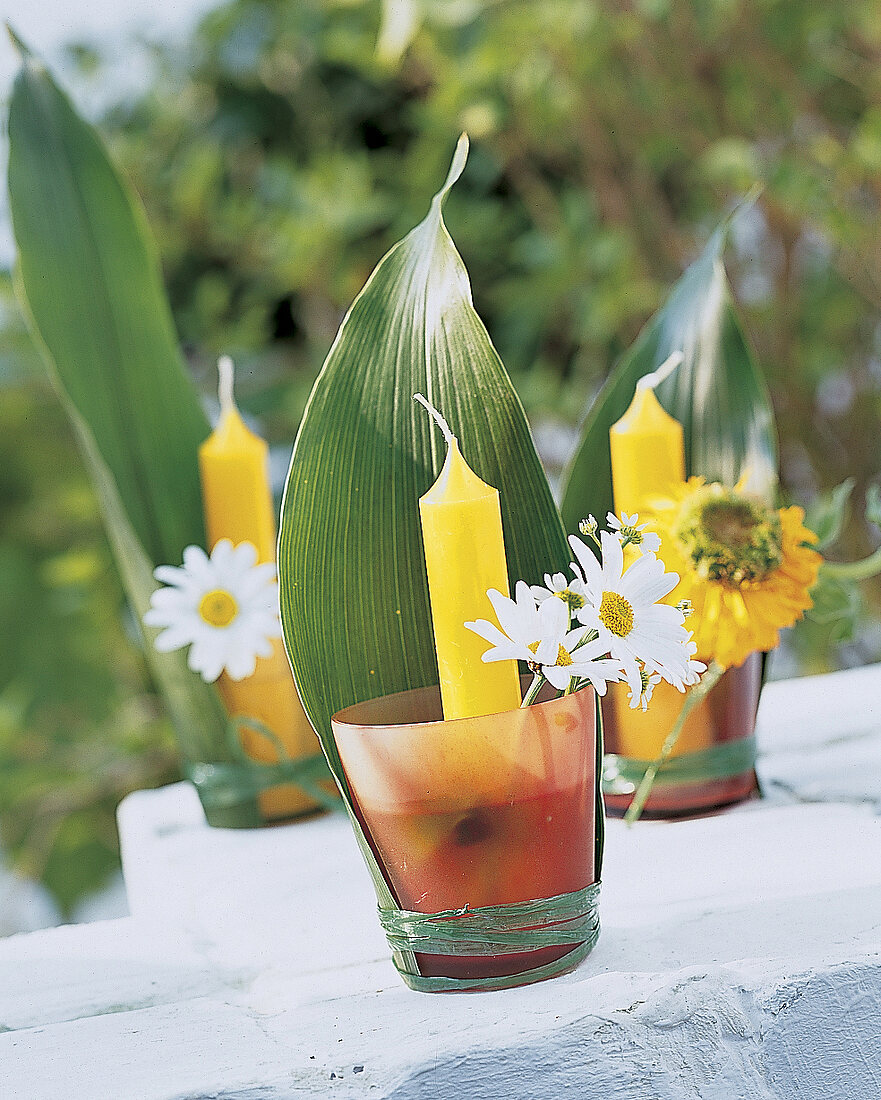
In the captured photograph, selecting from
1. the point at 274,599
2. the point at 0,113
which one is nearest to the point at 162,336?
the point at 274,599

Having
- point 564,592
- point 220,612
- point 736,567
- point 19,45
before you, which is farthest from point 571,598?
point 19,45

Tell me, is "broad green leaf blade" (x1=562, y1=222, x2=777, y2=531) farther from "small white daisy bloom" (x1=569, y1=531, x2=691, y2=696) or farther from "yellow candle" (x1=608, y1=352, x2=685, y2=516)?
"small white daisy bloom" (x1=569, y1=531, x2=691, y2=696)

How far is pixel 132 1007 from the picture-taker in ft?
1.21

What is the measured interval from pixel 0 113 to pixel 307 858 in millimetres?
848

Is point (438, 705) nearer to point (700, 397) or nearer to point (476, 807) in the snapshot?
point (476, 807)

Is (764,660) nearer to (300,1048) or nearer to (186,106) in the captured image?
(300,1048)

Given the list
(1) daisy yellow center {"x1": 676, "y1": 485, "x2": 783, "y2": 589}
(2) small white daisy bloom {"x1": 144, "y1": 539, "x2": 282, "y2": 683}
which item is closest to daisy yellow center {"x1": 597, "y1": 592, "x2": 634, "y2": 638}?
(1) daisy yellow center {"x1": 676, "y1": 485, "x2": 783, "y2": 589}

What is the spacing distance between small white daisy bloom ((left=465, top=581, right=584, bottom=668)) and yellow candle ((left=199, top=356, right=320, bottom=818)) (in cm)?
23

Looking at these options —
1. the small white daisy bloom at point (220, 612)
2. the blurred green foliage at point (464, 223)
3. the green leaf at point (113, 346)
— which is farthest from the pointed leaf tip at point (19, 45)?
the blurred green foliage at point (464, 223)

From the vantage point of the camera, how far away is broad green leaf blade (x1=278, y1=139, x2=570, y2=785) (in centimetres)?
35

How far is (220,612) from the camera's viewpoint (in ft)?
1.59

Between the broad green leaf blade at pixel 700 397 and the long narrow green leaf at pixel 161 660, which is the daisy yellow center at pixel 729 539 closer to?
the broad green leaf blade at pixel 700 397

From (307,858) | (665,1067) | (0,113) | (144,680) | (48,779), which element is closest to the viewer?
(665,1067)

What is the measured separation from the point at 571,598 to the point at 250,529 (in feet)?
0.79
